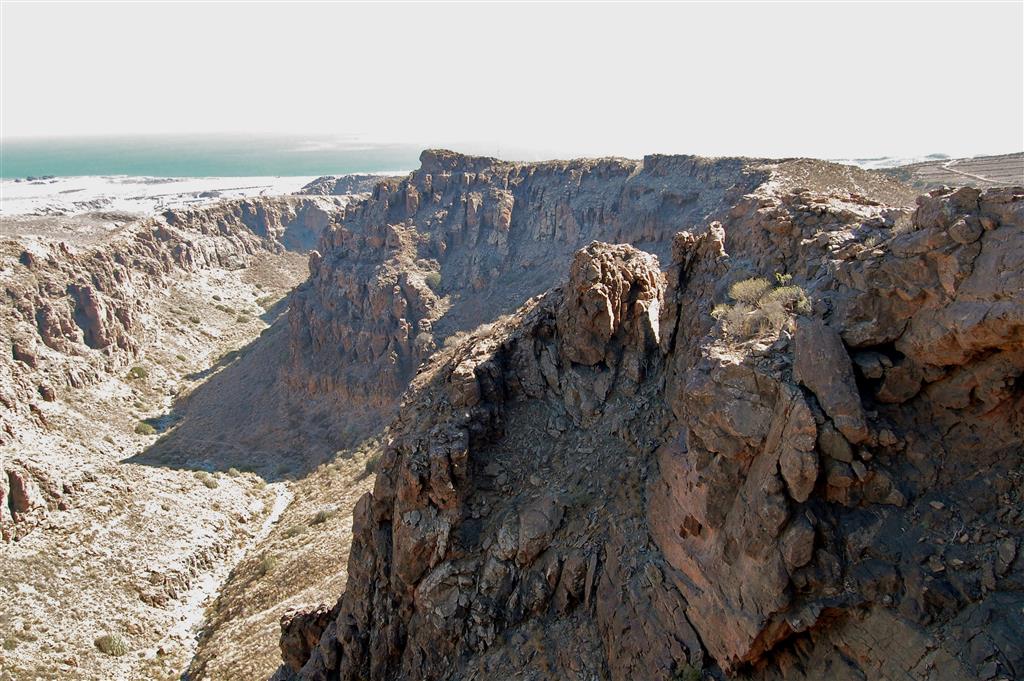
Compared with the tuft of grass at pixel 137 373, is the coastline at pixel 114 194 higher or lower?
higher

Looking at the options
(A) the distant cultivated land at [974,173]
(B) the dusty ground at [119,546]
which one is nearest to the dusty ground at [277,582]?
(B) the dusty ground at [119,546]

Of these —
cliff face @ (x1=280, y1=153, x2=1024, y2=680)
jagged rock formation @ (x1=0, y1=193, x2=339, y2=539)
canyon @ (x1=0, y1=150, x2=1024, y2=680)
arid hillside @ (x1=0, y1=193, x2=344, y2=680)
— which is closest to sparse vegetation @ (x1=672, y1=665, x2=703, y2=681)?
canyon @ (x1=0, y1=150, x2=1024, y2=680)

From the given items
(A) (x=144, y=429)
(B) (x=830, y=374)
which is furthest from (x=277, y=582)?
(B) (x=830, y=374)

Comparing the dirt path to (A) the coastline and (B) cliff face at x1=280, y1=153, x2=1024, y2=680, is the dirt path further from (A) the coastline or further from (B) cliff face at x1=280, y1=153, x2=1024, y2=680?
(A) the coastline

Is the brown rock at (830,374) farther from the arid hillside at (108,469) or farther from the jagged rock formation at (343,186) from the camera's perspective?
the jagged rock formation at (343,186)

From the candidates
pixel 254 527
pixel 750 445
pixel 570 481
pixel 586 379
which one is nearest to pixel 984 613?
pixel 750 445

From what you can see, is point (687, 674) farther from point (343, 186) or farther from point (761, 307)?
point (343, 186)
